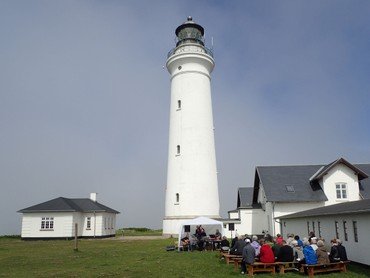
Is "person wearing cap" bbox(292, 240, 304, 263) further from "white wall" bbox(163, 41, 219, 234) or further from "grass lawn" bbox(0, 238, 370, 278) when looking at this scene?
"white wall" bbox(163, 41, 219, 234)

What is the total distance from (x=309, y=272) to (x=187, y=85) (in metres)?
22.4

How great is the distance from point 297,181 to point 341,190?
3266 millimetres

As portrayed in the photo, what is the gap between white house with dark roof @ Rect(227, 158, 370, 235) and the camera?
27.6 meters

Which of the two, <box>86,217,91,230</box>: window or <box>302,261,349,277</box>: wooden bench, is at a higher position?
<box>86,217,91,230</box>: window

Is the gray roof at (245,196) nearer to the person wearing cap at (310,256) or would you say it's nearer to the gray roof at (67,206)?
the gray roof at (67,206)

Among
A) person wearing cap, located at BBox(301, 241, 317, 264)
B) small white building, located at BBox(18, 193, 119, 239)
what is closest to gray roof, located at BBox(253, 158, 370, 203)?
person wearing cap, located at BBox(301, 241, 317, 264)

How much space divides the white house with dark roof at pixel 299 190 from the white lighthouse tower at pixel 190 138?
11.7 ft

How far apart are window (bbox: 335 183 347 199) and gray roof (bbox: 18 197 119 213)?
75.1 feet

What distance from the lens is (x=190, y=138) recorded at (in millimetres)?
31422

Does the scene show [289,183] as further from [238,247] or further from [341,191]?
[238,247]

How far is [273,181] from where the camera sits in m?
29.5

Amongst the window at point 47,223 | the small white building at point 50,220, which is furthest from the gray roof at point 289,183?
the window at point 47,223

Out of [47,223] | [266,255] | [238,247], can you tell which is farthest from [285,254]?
[47,223]

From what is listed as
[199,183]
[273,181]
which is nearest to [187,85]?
[199,183]
